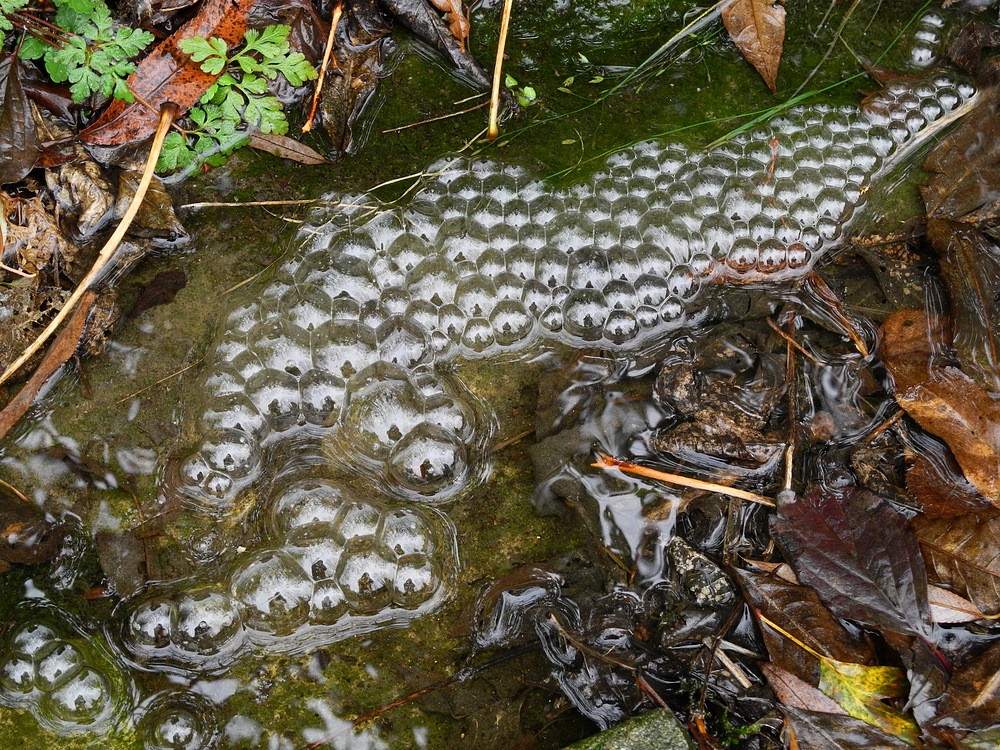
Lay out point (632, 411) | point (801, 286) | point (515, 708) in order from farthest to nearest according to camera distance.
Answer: point (801, 286)
point (632, 411)
point (515, 708)

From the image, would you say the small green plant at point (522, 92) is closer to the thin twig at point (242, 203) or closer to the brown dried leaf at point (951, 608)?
the thin twig at point (242, 203)

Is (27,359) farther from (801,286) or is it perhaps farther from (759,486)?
(801,286)

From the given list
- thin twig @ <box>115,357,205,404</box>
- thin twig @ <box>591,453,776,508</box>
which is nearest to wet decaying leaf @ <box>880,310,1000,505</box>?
thin twig @ <box>591,453,776,508</box>

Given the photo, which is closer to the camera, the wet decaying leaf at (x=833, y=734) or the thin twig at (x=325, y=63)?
the wet decaying leaf at (x=833, y=734)

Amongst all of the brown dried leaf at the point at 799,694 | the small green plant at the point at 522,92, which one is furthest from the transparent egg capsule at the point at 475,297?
the brown dried leaf at the point at 799,694

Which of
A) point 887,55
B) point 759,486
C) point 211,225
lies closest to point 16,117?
point 211,225
